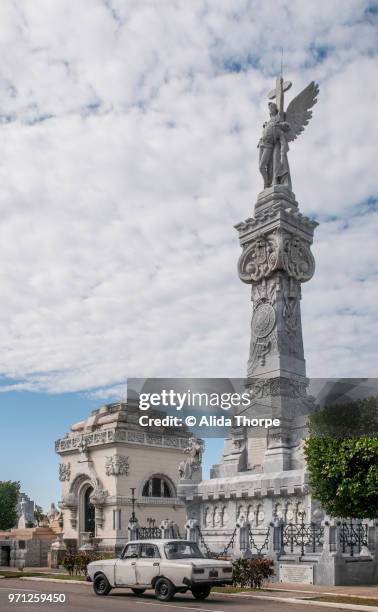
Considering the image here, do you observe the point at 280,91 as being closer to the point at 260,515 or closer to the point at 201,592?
the point at 260,515

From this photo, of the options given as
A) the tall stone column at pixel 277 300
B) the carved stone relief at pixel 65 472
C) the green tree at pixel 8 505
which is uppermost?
the tall stone column at pixel 277 300

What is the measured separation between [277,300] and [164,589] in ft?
64.8

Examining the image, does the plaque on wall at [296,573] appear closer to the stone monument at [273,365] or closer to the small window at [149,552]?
the stone monument at [273,365]

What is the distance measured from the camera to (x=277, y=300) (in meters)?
36.6

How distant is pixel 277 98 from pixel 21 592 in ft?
96.6

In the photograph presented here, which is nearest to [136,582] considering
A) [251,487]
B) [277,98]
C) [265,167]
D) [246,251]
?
[251,487]

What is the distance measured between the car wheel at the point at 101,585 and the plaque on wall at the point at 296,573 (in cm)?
677

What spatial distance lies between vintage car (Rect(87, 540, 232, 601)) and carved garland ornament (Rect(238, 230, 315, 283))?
61.8 ft

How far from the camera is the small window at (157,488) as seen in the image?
58.9 m

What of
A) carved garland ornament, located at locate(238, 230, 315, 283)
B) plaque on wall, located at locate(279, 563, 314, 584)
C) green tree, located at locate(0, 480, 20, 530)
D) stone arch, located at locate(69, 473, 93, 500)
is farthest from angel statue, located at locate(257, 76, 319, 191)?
green tree, located at locate(0, 480, 20, 530)

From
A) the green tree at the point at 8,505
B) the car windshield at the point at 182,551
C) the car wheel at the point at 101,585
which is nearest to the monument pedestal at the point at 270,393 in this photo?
the car windshield at the point at 182,551

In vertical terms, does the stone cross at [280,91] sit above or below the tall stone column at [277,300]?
above

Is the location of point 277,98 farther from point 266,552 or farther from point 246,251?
point 266,552

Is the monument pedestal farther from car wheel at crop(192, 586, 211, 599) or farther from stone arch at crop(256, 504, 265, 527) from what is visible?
car wheel at crop(192, 586, 211, 599)
